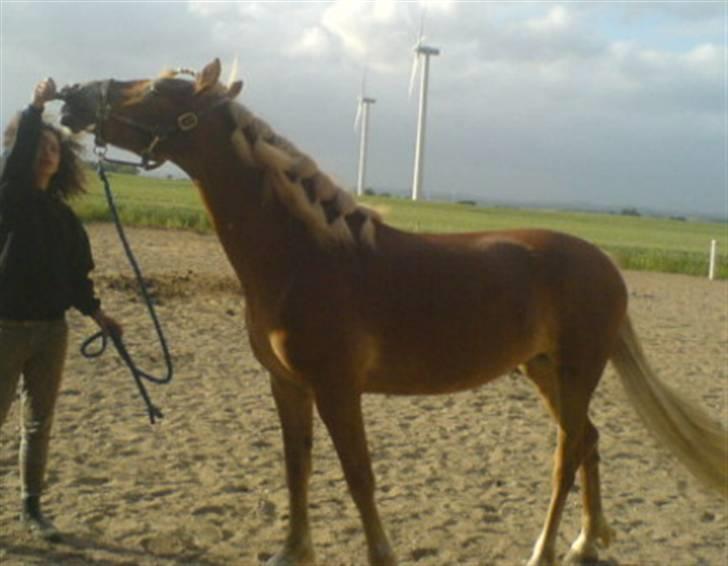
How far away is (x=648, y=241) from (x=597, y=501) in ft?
143

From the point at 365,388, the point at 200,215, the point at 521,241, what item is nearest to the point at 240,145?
the point at 365,388

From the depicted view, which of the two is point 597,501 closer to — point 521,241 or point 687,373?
point 521,241

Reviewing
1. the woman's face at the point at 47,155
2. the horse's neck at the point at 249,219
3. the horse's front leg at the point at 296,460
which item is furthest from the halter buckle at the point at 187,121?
the horse's front leg at the point at 296,460

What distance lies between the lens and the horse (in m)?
3.40

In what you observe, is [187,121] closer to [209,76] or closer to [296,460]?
[209,76]

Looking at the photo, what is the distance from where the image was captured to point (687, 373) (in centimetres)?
941

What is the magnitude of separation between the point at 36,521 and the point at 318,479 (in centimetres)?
169

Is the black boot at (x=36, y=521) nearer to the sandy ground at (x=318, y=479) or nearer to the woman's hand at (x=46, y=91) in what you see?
the sandy ground at (x=318, y=479)

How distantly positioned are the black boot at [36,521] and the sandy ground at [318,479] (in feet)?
0.20

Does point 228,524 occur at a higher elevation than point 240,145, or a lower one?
lower

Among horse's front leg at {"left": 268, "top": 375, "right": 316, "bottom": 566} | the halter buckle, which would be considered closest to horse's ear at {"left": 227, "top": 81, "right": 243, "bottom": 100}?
the halter buckle

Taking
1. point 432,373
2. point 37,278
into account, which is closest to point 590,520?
point 432,373

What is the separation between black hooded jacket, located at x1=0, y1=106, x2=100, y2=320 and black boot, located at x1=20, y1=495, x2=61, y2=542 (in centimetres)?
96

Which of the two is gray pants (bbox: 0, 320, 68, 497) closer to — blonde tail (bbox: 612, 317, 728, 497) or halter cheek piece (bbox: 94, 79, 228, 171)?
halter cheek piece (bbox: 94, 79, 228, 171)
